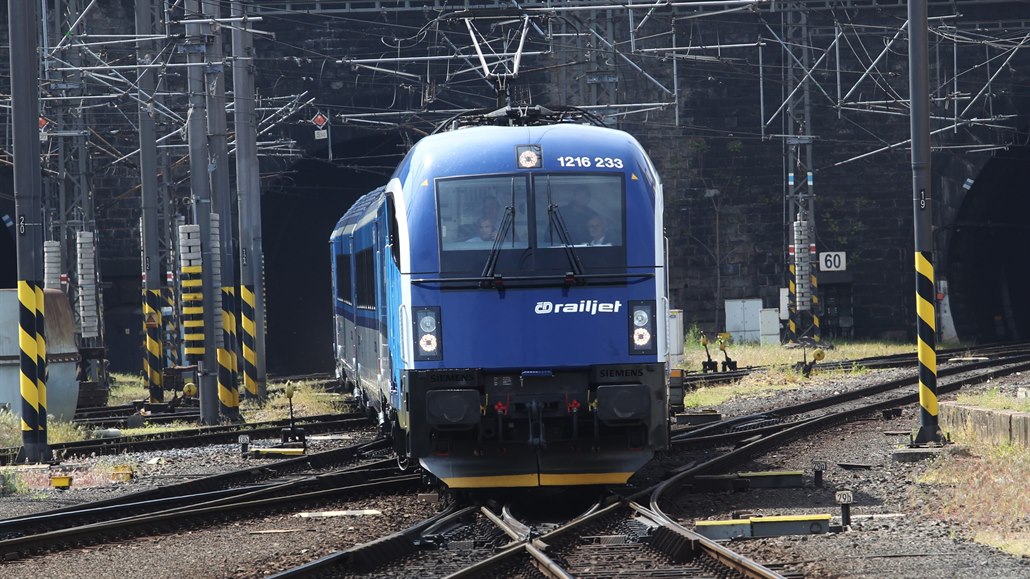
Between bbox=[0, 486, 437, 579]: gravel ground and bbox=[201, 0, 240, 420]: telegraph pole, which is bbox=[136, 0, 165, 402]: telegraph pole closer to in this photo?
bbox=[201, 0, 240, 420]: telegraph pole

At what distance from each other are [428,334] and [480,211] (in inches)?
42.4

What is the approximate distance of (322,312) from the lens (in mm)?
45438

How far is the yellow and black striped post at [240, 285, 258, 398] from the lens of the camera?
25.8 meters

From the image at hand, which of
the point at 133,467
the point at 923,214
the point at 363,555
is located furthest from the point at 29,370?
the point at 923,214

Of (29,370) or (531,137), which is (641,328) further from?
(29,370)

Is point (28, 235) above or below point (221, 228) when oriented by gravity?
below

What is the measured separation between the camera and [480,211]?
12.3 metres

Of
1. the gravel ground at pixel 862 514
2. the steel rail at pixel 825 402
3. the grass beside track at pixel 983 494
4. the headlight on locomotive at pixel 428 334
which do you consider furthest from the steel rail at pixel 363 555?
the steel rail at pixel 825 402

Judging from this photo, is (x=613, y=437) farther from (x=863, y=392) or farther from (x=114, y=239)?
(x=114, y=239)

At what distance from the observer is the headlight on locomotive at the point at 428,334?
12.0 metres

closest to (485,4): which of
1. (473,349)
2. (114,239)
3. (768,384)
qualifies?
(114,239)

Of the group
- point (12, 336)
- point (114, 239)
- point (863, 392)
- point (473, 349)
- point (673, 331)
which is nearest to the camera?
Result: point (473, 349)

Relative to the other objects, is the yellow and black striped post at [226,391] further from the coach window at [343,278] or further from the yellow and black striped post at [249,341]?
the yellow and black striped post at [249,341]

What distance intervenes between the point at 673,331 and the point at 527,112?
858 centimetres
